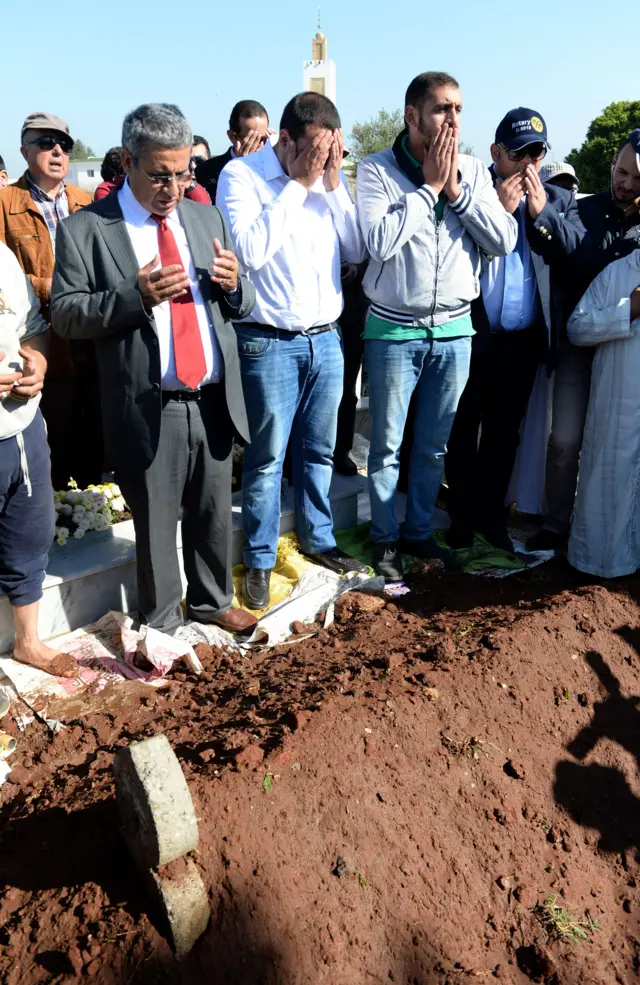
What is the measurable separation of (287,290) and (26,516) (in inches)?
59.3

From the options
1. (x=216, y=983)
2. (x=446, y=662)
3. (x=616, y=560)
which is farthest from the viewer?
(x=616, y=560)

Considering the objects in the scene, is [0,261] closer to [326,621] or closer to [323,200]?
[323,200]

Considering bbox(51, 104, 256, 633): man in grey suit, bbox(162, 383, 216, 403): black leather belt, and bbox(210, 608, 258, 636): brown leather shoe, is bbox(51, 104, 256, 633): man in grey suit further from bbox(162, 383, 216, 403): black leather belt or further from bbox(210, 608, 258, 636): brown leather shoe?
bbox(210, 608, 258, 636): brown leather shoe

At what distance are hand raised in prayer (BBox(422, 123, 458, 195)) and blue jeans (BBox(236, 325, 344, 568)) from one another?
83 centimetres

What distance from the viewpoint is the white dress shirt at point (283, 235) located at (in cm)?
344

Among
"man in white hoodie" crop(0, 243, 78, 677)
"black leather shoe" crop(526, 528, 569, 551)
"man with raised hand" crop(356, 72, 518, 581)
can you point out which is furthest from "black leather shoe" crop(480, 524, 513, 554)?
"man in white hoodie" crop(0, 243, 78, 677)

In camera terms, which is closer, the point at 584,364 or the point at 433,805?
the point at 433,805

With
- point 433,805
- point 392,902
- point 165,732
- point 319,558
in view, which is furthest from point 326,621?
Result: point 392,902

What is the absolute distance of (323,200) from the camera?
365 cm

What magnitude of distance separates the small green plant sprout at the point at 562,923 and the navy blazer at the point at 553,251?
107 inches

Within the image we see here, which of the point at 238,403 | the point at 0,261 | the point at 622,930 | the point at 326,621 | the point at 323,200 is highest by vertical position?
the point at 323,200

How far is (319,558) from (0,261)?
2.24 m

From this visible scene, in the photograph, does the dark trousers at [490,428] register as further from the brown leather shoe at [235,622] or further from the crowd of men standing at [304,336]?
the brown leather shoe at [235,622]

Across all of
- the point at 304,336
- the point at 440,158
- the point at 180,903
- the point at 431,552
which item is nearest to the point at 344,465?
the point at 431,552
